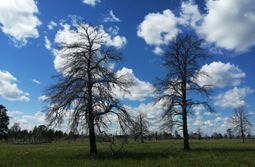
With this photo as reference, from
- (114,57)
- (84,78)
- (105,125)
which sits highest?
(114,57)

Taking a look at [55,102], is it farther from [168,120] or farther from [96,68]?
[168,120]

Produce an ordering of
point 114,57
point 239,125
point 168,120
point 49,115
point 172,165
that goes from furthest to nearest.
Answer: point 239,125 < point 168,120 < point 114,57 < point 49,115 < point 172,165

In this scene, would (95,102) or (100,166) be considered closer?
(100,166)

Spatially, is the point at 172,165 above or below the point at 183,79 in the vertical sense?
below

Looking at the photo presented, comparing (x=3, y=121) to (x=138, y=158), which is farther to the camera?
(x=3, y=121)

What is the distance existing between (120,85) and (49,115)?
21.8ft

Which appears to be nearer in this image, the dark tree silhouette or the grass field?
the grass field

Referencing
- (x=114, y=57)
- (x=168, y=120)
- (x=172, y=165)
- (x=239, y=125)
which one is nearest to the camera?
(x=172, y=165)

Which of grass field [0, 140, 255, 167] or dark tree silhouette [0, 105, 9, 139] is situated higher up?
dark tree silhouette [0, 105, 9, 139]

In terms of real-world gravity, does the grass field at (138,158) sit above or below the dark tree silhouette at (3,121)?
below

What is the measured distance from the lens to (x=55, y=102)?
1165 inches

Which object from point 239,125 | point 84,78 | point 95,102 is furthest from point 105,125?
point 239,125

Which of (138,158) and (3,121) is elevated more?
(3,121)

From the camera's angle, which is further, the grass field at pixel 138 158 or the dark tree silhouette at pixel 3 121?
the dark tree silhouette at pixel 3 121
